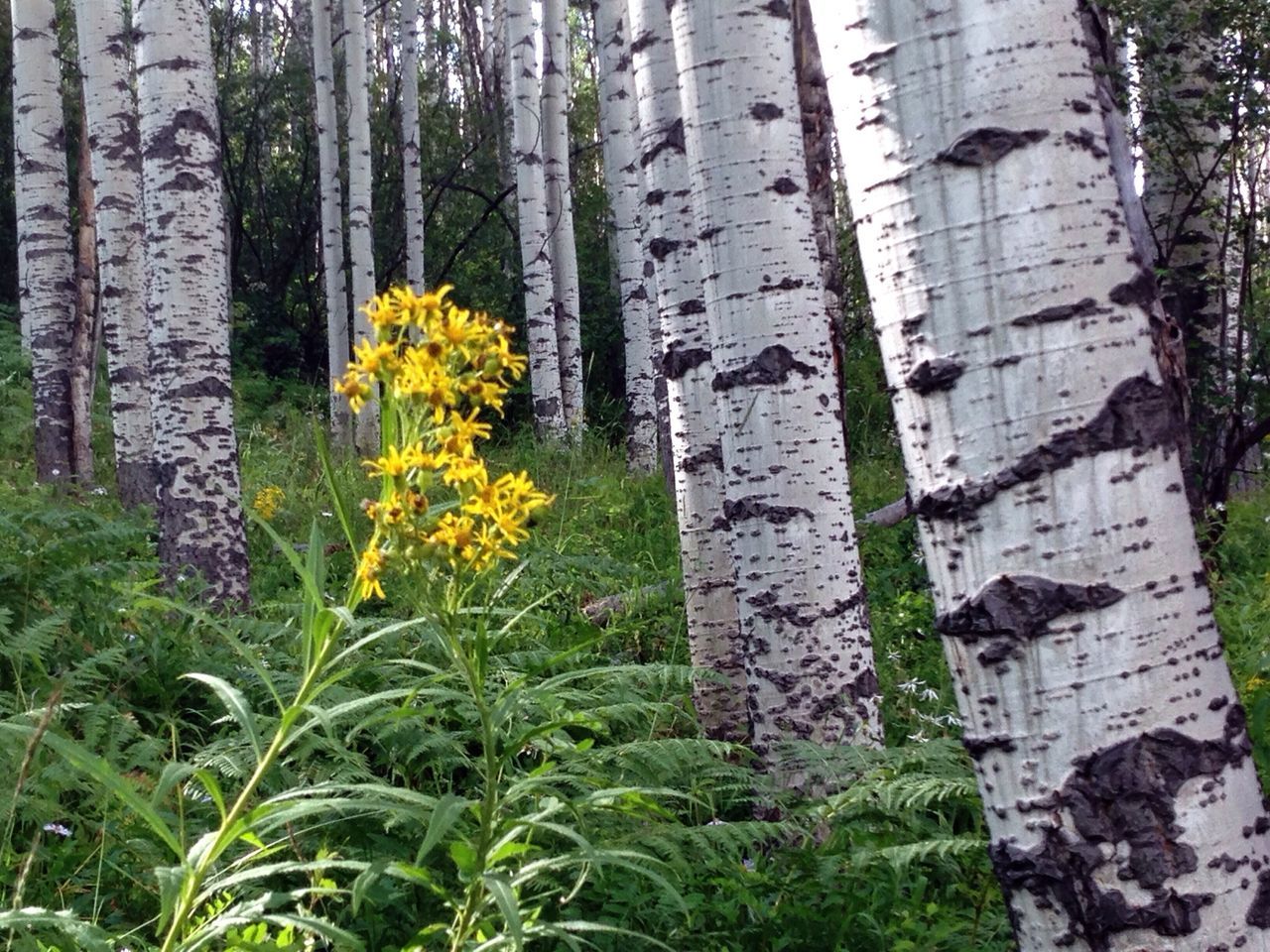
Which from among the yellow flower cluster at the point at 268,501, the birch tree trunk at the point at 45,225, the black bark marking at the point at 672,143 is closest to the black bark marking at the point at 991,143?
the black bark marking at the point at 672,143

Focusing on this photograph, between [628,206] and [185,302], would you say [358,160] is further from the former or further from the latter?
[185,302]

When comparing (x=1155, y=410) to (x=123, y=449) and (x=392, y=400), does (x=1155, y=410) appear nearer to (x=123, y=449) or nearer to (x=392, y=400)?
(x=392, y=400)

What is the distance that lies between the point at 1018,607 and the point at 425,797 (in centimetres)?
84

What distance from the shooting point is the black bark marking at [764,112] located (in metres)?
3.41

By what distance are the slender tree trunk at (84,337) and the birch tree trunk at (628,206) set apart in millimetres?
4908

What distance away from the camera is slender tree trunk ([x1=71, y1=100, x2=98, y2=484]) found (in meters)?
9.66

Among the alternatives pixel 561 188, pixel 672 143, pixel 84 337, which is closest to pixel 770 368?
pixel 672 143

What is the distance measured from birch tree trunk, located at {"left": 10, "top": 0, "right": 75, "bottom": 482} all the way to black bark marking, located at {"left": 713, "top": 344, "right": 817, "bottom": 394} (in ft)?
23.1

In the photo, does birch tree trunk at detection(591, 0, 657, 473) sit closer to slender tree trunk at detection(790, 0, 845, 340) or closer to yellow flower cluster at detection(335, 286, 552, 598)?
slender tree trunk at detection(790, 0, 845, 340)

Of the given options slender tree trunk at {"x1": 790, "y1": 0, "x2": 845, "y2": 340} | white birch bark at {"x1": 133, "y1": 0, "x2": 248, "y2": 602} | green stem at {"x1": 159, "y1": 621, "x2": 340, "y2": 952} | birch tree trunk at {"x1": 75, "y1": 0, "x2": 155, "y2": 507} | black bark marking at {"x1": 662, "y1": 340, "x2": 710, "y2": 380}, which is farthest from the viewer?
birch tree trunk at {"x1": 75, "y1": 0, "x2": 155, "y2": 507}

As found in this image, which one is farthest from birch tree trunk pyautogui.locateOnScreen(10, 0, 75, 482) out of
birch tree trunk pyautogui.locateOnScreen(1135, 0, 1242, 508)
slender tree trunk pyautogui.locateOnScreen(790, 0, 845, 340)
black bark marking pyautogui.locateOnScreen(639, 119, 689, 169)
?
birch tree trunk pyautogui.locateOnScreen(1135, 0, 1242, 508)

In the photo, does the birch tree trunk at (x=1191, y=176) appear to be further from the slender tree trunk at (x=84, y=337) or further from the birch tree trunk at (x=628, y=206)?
the slender tree trunk at (x=84, y=337)

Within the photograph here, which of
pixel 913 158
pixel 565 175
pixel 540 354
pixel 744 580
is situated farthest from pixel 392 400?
pixel 565 175

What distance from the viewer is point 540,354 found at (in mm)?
12148
